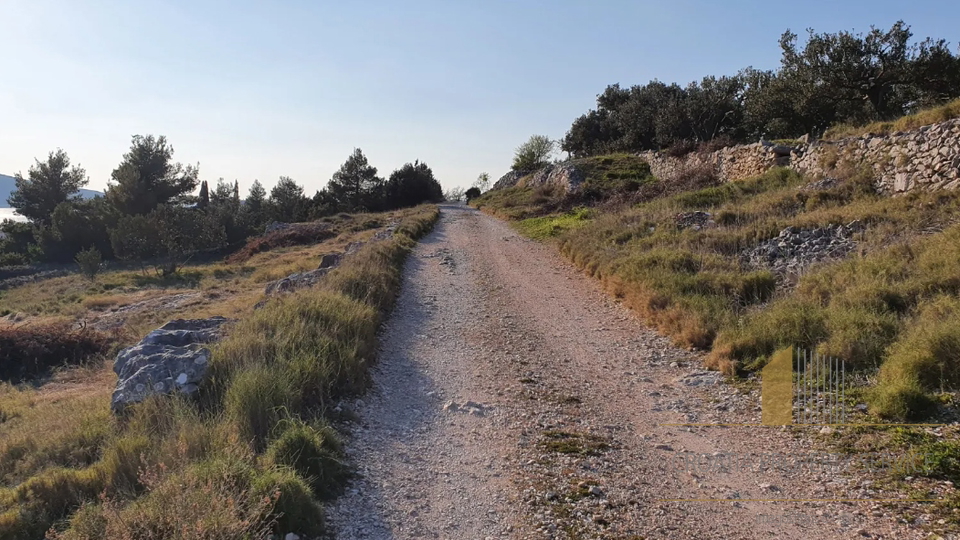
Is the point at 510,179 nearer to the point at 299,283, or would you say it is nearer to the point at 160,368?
the point at 299,283

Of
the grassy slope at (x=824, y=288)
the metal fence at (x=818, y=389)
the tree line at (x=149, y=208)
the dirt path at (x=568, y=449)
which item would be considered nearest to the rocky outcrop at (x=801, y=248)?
the grassy slope at (x=824, y=288)

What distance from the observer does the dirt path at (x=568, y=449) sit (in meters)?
4.23

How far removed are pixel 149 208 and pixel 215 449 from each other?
46120mm

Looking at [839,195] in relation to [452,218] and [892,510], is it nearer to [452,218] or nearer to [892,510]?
[892,510]

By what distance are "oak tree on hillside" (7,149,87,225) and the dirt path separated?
178ft

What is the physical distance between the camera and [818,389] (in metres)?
6.16

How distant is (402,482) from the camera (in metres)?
4.92

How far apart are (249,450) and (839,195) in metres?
13.2

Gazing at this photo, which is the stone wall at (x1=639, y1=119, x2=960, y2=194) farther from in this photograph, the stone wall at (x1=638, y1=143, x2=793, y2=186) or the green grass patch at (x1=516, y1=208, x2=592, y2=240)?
the green grass patch at (x1=516, y1=208, x2=592, y2=240)

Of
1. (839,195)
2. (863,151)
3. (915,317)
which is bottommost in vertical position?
(915,317)

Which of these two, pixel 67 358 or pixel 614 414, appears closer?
pixel 614 414

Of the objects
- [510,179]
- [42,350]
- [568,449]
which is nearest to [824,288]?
[568,449]

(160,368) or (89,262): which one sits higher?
(89,262)

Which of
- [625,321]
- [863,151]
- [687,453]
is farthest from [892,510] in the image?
[863,151]
